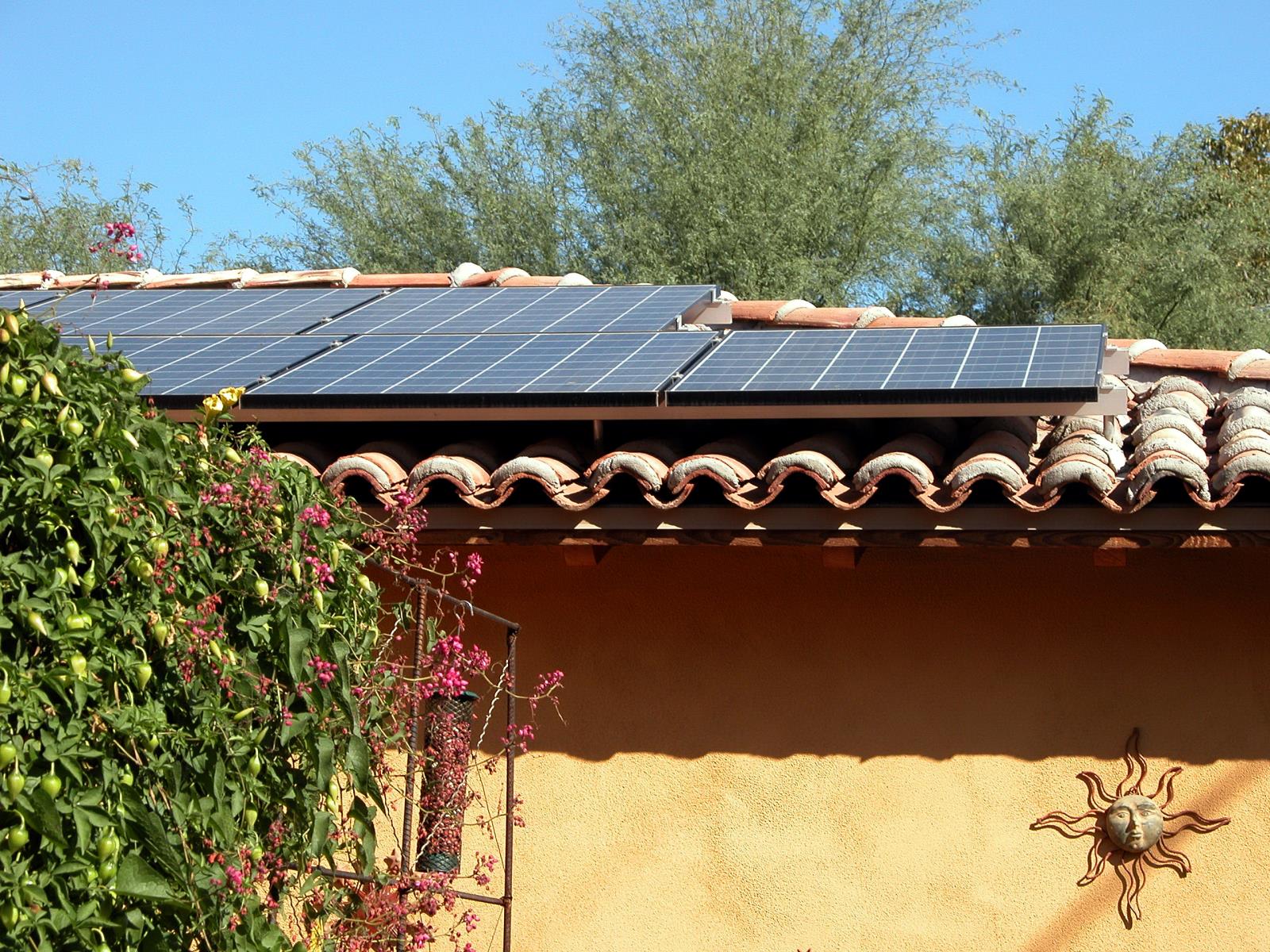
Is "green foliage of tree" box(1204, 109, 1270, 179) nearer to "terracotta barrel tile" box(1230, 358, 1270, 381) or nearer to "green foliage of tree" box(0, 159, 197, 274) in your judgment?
"green foliage of tree" box(0, 159, 197, 274)

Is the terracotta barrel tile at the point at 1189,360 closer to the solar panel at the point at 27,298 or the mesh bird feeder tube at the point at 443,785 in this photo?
the mesh bird feeder tube at the point at 443,785

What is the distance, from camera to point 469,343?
7.02m

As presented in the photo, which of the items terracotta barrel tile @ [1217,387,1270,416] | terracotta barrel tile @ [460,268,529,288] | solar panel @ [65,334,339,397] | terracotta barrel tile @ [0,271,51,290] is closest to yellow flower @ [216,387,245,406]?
solar panel @ [65,334,339,397]

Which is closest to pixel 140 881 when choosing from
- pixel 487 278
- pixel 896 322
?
pixel 896 322

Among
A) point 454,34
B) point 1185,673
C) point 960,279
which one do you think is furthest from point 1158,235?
point 1185,673

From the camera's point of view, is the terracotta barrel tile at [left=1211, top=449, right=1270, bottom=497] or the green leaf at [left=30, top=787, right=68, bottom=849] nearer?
the green leaf at [left=30, top=787, right=68, bottom=849]

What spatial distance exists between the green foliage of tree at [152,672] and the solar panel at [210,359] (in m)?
2.54

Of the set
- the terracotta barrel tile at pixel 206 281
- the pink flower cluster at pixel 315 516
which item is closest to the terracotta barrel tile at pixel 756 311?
the terracotta barrel tile at pixel 206 281

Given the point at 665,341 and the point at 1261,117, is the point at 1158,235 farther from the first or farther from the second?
the point at 665,341

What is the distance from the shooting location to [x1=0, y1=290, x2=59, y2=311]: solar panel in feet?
26.5

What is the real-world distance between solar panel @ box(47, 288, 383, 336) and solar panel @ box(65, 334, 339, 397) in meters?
0.22

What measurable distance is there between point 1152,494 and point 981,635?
0.97 meters

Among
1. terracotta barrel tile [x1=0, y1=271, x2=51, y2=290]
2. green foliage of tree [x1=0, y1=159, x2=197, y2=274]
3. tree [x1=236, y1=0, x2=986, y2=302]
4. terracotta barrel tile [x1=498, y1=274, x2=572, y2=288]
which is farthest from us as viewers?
green foliage of tree [x1=0, y1=159, x2=197, y2=274]

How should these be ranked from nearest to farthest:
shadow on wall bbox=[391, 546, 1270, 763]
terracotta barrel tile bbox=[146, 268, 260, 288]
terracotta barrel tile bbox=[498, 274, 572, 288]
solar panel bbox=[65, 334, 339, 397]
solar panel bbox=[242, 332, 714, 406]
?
shadow on wall bbox=[391, 546, 1270, 763], solar panel bbox=[242, 332, 714, 406], solar panel bbox=[65, 334, 339, 397], terracotta barrel tile bbox=[498, 274, 572, 288], terracotta barrel tile bbox=[146, 268, 260, 288]
